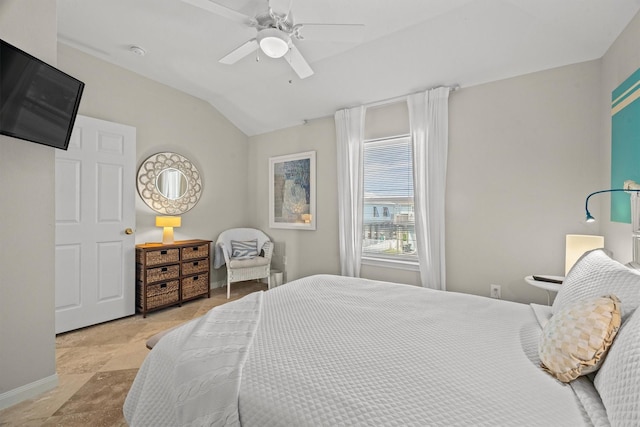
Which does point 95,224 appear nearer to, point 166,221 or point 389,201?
point 166,221

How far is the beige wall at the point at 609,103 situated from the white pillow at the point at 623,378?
1435 mm

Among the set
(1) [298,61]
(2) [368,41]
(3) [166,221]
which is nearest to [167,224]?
(3) [166,221]

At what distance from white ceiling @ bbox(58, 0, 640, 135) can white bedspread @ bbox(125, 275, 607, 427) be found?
7.10 feet

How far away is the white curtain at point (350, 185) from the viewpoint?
3.49m

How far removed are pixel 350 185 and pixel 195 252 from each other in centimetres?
216

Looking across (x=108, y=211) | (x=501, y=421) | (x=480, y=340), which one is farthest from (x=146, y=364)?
(x=108, y=211)

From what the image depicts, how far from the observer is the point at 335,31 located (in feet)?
6.61

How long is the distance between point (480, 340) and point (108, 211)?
3.55m

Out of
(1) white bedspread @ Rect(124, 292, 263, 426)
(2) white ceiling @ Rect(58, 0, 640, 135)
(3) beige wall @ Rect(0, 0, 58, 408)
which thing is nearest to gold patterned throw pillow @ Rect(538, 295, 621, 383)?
(1) white bedspread @ Rect(124, 292, 263, 426)

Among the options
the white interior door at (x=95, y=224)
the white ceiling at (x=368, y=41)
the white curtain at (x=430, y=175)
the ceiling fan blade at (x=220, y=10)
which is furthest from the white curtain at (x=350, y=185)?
the white interior door at (x=95, y=224)

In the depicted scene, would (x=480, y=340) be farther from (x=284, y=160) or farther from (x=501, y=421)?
(x=284, y=160)

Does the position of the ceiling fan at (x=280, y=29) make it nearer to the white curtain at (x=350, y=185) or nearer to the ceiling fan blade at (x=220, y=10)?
the ceiling fan blade at (x=220, y=10)

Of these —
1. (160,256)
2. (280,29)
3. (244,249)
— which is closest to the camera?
(280,29)

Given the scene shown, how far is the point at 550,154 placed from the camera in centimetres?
251
